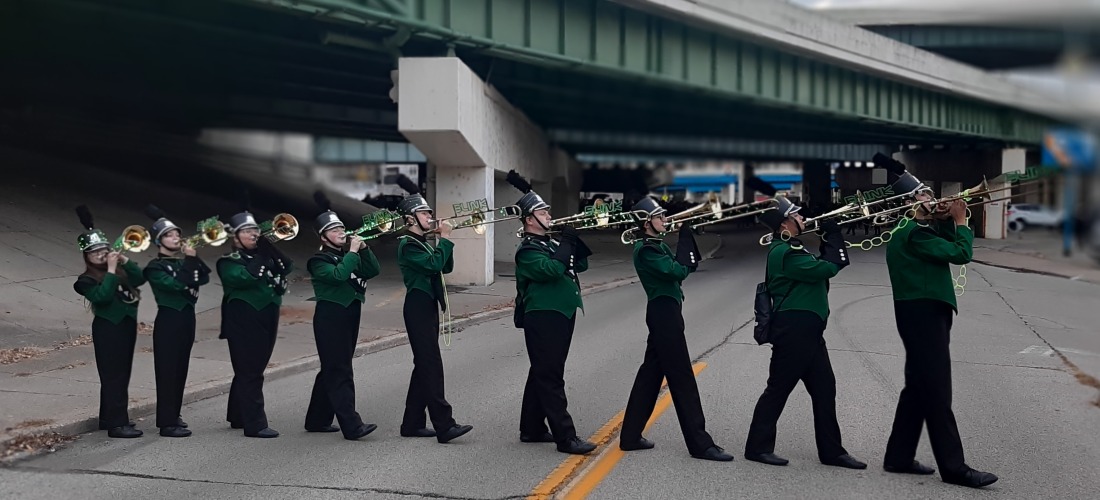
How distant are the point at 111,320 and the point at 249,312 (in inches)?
45.0

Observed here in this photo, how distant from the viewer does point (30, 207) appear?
61.0ft

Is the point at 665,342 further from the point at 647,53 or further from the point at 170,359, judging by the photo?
the point at 647,53

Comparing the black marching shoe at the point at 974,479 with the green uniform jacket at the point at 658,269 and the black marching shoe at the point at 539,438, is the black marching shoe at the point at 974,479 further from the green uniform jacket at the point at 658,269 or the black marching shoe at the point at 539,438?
the black marching shoe at the point at 539,438

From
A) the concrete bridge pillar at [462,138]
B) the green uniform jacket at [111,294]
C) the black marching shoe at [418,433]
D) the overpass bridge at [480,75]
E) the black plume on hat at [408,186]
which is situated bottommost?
the black marching shoe at [418,433]

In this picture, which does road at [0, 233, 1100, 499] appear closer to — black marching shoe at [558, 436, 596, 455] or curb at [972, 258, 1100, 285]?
black marching shoe at [558, 436, 596, 455]

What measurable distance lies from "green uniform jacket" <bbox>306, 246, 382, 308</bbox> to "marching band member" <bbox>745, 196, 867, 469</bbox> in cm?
325

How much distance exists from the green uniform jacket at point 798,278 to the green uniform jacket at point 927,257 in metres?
0.43

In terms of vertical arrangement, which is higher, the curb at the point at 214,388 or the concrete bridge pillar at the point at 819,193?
the concrete bridge pillar at the point at 819,193

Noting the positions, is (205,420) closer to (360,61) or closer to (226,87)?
(360,61)

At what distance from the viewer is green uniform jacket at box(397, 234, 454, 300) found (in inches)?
304

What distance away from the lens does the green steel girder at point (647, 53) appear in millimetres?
18266

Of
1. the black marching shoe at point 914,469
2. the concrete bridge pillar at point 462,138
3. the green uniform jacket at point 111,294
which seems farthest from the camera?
the concrete bridge pillar at point 462,138

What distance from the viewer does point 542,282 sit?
7305 mm

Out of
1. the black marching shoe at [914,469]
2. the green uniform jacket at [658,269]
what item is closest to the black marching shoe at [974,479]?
the black marching shoe at [914,469]
